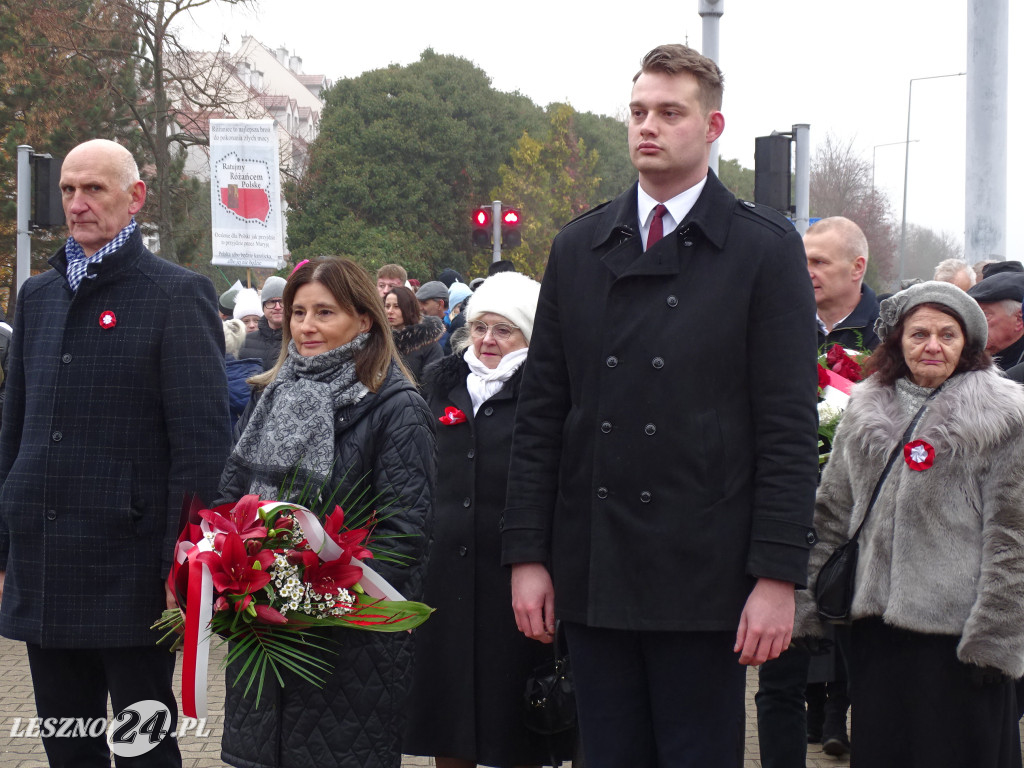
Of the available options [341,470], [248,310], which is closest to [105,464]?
[341,470]

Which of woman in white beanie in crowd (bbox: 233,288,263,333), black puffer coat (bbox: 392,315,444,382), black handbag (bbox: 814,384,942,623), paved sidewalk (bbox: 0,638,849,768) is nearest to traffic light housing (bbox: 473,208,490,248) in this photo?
woman in white beanie in crowd (bbox: 233,288,263,333)

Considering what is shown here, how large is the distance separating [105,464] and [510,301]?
1.64 meters

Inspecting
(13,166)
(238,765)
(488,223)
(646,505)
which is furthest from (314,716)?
(13,166)

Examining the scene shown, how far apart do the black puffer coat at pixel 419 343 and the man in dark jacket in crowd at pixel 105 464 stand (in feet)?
10.3

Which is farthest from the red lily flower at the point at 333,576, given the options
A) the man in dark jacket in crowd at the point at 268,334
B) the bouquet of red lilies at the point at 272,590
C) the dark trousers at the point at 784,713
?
the man in dark jacket in crowd at the point at 268,334

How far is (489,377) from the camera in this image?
4500mm

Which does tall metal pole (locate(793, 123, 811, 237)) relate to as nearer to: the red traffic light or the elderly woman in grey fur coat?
the elderly woman in grey fur coat

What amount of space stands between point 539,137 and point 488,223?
32.3 meters

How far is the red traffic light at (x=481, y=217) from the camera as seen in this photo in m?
20.2

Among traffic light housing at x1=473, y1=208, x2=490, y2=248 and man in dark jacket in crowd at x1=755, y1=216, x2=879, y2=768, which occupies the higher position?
traffic light housing at x1=473, y1=208, x2=490, y2=248

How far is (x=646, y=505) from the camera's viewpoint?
109 inches

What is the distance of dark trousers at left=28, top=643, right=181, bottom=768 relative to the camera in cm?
389

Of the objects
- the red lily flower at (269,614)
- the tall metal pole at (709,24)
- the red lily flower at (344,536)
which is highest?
the tall metal pole at (709,24)

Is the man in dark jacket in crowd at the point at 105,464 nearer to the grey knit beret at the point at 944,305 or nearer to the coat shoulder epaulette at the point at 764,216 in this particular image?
the coat shoulder epaulette at the point at 764,216
